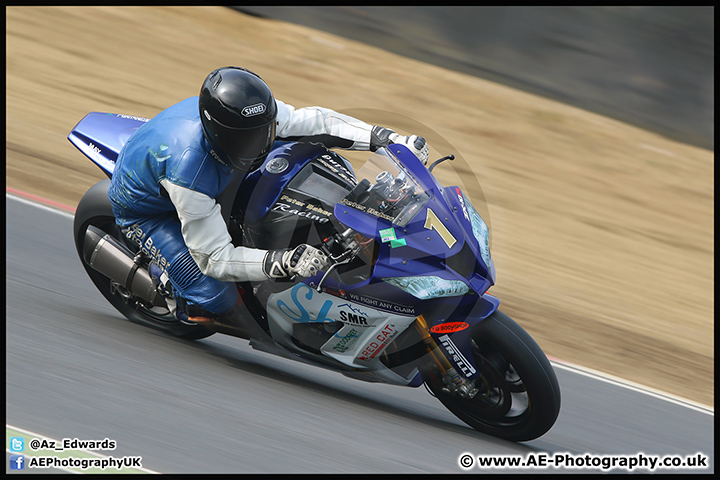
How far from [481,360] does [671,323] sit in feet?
12.0

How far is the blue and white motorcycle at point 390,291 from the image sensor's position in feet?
12.6

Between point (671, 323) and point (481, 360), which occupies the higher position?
point (481, 360)

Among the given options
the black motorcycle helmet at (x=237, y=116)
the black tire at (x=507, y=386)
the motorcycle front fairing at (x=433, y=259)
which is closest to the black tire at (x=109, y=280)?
the black motorcycle helmet at (x=237, y=116)

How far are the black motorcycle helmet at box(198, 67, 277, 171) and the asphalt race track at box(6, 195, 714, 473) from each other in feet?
4.31

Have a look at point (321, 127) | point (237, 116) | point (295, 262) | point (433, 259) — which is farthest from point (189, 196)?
point (433, 259)

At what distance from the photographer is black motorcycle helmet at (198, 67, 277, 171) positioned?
3.87m

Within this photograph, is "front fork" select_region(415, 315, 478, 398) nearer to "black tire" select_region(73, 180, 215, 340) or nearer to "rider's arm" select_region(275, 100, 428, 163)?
"rider's arm" select_region(275, 100, 428, 163)

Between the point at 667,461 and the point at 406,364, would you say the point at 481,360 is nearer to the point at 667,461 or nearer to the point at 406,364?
the point at 406,364

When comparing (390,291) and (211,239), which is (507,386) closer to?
(390,291)

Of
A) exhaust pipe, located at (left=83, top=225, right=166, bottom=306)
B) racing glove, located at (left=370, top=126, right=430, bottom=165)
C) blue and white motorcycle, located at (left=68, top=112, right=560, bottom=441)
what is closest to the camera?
blue and white motorcycle, located at (left=68, top=112, right=560, bottom=441)

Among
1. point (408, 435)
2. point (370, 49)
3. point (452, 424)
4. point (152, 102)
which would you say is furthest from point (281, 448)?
point (370, 49)

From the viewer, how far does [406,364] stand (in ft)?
13.6

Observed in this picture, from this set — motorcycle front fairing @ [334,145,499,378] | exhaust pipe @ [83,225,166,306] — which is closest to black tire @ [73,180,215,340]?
exhaust pipe @ [83,225,166,306]

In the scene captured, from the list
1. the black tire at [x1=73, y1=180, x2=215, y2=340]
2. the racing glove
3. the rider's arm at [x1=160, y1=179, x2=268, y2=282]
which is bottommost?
the black tire at [x1=73, y1=180, x2=215, y2=340]
